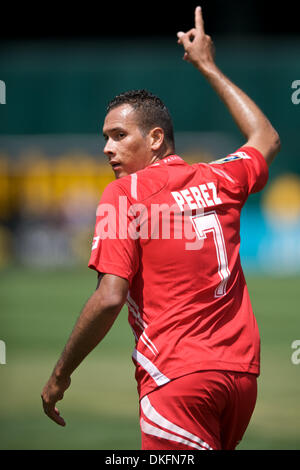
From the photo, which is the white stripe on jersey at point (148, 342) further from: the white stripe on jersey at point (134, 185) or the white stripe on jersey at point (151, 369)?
the white stripe on jersey at point (134, 185)

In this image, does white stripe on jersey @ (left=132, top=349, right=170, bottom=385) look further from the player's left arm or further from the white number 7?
the white number 7

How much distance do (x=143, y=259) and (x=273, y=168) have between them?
22.4 m

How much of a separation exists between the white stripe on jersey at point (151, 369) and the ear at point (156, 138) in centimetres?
100

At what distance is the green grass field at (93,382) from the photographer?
297 inches

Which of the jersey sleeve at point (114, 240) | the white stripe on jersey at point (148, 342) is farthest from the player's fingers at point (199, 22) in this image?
the white stripe on jersey at point (148, 342)

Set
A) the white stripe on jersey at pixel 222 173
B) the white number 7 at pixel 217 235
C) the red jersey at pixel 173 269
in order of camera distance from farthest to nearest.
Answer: the white stripe on jersey at pixel 222 173 < the white number 7 at pixel 217 235 < the red jersey at pixel 173 269

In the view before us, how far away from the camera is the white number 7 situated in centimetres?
372

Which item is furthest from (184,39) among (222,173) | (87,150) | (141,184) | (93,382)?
(87,150)

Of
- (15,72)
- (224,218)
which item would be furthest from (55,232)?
(224,218)

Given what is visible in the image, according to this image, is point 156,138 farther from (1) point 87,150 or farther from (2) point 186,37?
(1) point 87,150

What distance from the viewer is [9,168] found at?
24.8 metres

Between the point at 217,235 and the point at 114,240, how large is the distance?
521 mm

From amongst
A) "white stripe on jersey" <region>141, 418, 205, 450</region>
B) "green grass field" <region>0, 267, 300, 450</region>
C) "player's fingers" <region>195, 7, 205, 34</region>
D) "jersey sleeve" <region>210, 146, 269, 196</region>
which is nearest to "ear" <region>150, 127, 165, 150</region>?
"jersey sleeve" <region>210, 146, 269, 196</region>

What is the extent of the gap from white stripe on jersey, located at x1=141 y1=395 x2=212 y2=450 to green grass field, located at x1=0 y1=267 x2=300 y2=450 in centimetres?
353
